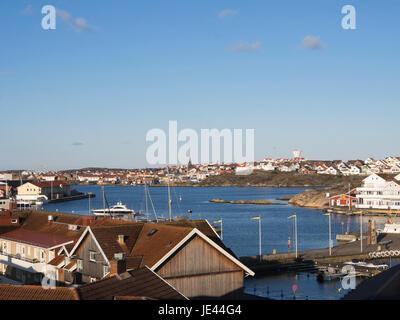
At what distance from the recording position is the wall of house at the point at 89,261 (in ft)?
44.7

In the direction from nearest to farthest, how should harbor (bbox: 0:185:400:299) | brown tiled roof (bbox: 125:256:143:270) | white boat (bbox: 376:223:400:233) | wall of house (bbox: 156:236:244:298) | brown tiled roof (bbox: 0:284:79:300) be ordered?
brown tiled roof (bbox: 0:284:79:300) < wall of house (bbox: 156:236:244:298) < brown tiled roof (bbox: 125:256:143:270) < harbor (bbox: 0:185:400:299) < white boat (bbox: 376:223:400:233)

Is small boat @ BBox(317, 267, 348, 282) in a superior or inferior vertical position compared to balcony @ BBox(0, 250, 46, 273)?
inferior

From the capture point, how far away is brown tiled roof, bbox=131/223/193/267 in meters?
12.7

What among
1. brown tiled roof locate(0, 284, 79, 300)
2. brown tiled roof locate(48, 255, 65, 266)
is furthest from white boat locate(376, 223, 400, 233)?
brown tiled roof locate(0, 284, 79, 300)

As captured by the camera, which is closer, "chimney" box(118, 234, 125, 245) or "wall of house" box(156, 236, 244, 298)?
"wall of house" box(156, 236, 244, 298)

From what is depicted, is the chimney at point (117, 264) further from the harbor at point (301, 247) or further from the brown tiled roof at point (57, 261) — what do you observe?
the harbor at point (301, 247)

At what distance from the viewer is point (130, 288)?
9094mm

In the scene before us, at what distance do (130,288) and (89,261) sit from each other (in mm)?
5352

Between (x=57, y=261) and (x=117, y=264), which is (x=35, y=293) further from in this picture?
(x=57, y=261)

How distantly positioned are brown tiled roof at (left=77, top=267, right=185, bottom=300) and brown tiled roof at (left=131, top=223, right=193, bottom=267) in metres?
2.59

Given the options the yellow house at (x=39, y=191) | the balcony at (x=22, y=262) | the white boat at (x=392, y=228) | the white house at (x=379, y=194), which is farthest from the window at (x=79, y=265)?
the yellow house at (x=39, y=191)

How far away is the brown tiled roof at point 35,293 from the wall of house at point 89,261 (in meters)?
5.16

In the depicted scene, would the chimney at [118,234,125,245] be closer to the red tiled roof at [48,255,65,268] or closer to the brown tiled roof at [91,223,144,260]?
the brown tiled roof at [91,223,144,260]

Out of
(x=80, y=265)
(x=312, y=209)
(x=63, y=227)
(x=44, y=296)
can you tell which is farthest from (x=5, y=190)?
(x=44, y=296)
